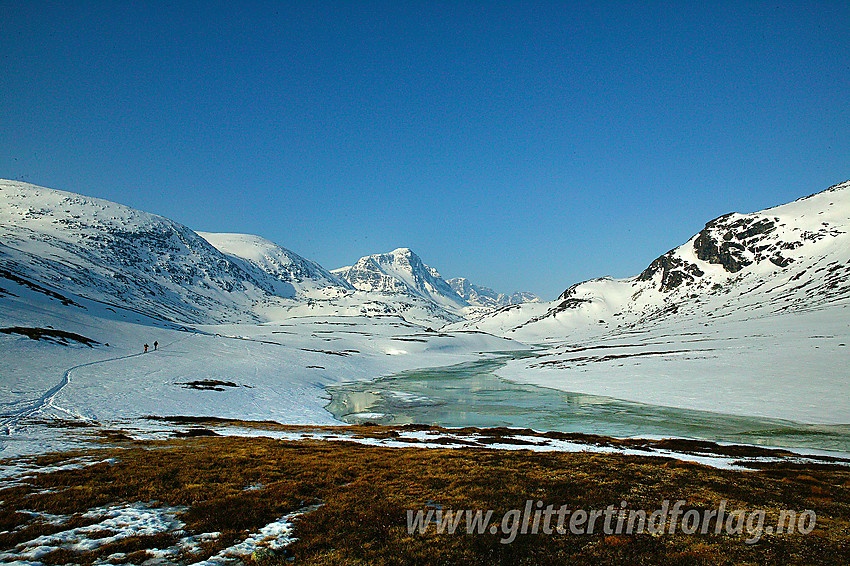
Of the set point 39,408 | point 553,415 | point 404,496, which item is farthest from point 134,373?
point 553,415

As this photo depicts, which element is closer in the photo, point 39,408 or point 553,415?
point 39,408

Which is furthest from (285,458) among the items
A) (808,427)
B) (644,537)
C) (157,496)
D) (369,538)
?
(808,427)

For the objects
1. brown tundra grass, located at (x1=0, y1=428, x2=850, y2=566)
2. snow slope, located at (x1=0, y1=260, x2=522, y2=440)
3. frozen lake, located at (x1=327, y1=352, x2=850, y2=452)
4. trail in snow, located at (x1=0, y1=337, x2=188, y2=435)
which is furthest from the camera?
frozen lake, located at (x1=327, y1=352, x2=850, y2=452)

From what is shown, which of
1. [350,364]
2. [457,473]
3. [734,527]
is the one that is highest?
[734,527]

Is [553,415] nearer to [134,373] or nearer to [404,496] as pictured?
[404,496]

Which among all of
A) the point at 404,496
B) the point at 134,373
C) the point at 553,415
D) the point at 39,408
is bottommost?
the point at 553,415

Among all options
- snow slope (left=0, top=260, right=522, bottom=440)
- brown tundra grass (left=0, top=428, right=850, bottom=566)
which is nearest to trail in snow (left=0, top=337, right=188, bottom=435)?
snow slope (left=0, top=260, right=522, bottom=440)

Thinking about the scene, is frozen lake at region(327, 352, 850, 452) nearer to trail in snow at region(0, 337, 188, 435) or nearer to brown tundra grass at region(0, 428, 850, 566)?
brown tundra grass at region(0, 428, 850, 566)

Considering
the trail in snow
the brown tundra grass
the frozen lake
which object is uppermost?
the brown tundra grass

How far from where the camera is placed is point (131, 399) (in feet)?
136

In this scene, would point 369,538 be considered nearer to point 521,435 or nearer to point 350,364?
point 521,435

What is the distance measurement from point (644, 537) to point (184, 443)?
90.3ft

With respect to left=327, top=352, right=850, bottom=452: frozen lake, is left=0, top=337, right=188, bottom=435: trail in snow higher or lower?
higher

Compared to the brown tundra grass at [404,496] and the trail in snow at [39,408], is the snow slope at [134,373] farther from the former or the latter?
the brown tundra grass at [404,496]
